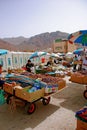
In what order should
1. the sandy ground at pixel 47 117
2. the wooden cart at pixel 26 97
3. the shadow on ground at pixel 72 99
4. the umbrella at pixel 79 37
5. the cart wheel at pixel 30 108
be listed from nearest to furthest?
the sandy ground at pixel 47 117, the wooden cart at pixel 26 97, the cart wheel at pixel 30 108, the shadow on ground at pixel 72 99, the umbrella at pixel 79 37

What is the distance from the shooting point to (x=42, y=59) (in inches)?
831

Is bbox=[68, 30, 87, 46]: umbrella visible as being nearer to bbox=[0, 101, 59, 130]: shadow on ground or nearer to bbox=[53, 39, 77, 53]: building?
bbox=[0, 101, 59, 130]: shadow on ground

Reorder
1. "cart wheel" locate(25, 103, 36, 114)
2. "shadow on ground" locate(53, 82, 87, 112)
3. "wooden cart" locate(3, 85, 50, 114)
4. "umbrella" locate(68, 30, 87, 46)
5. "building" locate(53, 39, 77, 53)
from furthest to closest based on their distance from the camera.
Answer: "building" locate(53, 39, 77, 53)
"umbrella" locate(68, 30, 87, 46)
"shadow on ground" locate(53, 82, 87, 112)
"cart wheel" locate(25, 103, 36, 114)
"wooden cart" locate(3, 85, 50, 114)

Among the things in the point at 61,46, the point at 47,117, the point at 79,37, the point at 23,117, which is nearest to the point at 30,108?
the point at 23,117

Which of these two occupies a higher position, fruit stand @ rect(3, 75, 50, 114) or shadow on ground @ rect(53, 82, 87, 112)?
fruit stand @ rect(3, 75, 50, 114)

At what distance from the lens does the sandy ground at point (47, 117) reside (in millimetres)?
4402

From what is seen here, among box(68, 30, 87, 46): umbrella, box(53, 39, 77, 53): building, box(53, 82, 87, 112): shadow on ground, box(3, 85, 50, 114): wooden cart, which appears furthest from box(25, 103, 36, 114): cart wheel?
box(53, 39, 77, 53): building

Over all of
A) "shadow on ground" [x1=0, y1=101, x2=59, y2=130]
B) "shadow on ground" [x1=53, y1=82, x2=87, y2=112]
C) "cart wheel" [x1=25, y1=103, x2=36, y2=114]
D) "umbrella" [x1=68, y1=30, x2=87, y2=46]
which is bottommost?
"shadow on ground" [x1=0, y1=101, x2=59, y2=130]

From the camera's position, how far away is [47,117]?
495 centimetres

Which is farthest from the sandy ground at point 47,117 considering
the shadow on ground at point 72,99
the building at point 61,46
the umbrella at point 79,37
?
the building at point 61,46

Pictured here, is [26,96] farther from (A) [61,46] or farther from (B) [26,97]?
(A) [61,46]

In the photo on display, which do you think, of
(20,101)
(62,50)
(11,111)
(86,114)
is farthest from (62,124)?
(62,50)

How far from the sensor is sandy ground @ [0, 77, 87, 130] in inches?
173

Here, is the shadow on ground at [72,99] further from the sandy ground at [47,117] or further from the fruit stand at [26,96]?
the fruit stand at [26,96]
